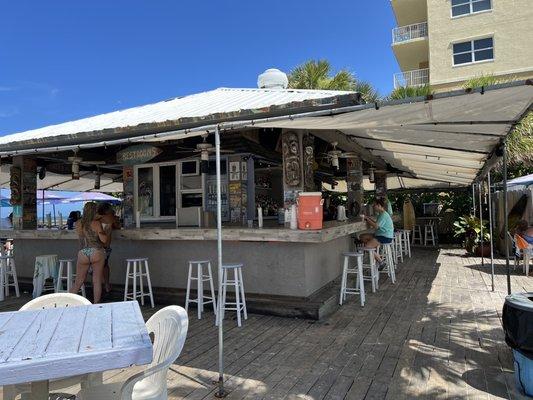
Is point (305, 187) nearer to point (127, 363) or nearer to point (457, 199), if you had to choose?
point (127, 363)

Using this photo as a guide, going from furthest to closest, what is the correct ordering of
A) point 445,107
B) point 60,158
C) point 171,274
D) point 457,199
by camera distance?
point 457,199 < point 60,158 < point 171,274 < point 445,107

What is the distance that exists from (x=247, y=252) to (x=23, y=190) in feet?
16.5

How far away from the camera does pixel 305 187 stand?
5.97 metres

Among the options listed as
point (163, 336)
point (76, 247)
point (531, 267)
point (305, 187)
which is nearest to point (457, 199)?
point (531, 267)

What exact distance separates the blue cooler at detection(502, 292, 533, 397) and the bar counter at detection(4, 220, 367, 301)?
232 centimetres

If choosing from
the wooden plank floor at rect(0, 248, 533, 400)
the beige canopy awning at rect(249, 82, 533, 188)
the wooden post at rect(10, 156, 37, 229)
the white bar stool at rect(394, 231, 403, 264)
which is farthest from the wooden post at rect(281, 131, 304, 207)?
the wooden post at rect(10, 156, 37, 229)

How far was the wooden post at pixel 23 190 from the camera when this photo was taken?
7910mm

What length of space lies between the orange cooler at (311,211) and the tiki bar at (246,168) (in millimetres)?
13

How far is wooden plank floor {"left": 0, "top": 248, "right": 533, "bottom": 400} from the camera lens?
128 inches

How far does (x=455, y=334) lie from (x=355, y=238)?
395 centimetres

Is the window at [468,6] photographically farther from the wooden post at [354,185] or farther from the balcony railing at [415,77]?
the wooden post at [354,185]

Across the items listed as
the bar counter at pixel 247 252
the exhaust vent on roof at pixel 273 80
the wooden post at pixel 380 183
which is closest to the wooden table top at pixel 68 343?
the bar counter at pixel 247 252

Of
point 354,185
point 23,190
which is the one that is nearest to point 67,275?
point 23,190

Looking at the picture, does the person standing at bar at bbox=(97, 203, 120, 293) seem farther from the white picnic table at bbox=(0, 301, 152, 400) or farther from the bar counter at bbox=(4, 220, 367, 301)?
the white picnic table at bbox=(0, 301, 152, 400)
